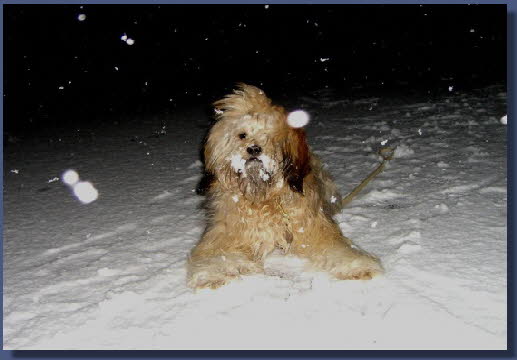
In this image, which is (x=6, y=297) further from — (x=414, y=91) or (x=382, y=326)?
(x=414, y=91)

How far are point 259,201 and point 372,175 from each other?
2.03 m

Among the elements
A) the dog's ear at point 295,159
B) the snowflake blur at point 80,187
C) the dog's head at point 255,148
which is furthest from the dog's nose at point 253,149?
the snowflake blur at point 80,187

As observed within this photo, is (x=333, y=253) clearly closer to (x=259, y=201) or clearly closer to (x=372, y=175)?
(x=259, y=201)

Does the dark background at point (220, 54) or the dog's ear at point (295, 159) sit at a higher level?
the dark background at point (220, 54)

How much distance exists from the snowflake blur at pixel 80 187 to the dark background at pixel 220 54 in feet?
17.8

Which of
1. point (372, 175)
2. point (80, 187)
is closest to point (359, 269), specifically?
point (372, 175)

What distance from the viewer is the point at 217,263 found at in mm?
3533

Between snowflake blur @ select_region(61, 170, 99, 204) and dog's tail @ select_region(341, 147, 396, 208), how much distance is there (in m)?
2.97

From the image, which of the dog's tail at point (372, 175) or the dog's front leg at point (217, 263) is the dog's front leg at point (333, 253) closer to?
the dog's front leg at point (217, 263)

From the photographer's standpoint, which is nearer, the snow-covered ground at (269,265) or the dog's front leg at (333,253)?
the snow-covered ground at (269,265)

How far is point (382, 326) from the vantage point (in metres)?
2.80

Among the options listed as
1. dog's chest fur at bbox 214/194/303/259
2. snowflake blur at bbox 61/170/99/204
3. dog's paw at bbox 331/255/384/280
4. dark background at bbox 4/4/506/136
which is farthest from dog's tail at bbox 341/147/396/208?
dark background at bbox 4/4/506/136

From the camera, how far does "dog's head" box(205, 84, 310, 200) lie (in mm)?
3551

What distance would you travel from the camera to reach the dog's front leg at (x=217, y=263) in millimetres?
3383
